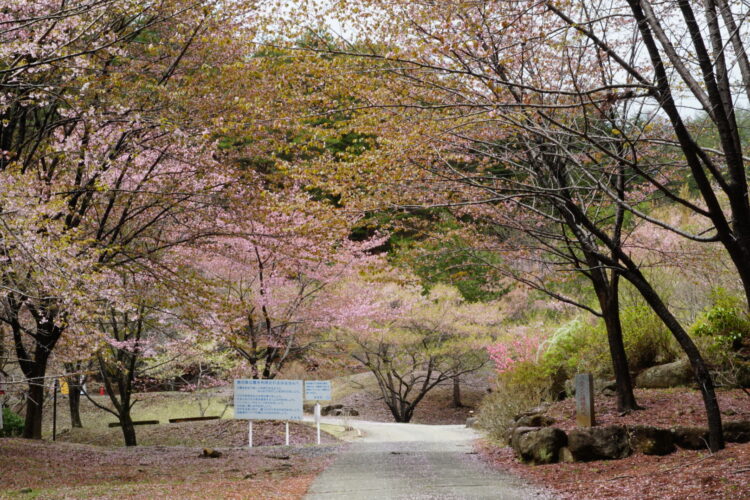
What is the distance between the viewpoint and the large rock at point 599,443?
8.62 metres

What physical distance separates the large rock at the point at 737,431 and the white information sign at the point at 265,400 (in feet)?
31.0

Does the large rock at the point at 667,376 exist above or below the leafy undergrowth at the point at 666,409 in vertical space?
above

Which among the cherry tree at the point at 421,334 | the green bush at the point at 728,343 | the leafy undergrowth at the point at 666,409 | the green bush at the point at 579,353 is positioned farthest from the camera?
the cherry tree at the point at 421,334

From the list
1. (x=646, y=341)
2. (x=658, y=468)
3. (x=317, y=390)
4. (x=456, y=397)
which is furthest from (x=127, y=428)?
(x=456, y=397)

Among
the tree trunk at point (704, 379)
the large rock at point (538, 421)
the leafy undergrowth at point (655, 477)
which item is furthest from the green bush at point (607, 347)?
the tree trunk at point (704, 379)

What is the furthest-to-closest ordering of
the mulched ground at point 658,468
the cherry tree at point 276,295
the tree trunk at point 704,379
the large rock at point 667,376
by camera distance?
the cherry tree at point 276,295
the large rock at point 667,376
the tree trunk at point 704,379
the mulched ground at point 658,468

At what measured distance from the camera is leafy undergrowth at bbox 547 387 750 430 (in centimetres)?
891

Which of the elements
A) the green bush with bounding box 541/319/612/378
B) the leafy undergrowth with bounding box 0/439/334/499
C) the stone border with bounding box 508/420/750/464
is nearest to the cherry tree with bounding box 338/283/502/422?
the green bush with bounding box 541/319/612/378

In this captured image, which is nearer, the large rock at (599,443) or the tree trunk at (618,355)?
the large rock at (599,443)

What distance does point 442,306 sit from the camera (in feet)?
80.8

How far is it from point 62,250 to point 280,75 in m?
3.58

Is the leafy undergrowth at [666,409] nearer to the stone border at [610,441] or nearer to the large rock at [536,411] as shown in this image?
the large rock at [536,411]

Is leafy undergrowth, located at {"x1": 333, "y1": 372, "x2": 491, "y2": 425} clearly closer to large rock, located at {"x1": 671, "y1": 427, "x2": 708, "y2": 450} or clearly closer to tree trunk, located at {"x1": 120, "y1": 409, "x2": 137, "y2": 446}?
tree trunk, located at {"x1": 120, "y1": 409, "x2": 137, "y2": 446}

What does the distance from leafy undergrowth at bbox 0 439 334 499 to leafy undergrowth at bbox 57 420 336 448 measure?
3164mm
